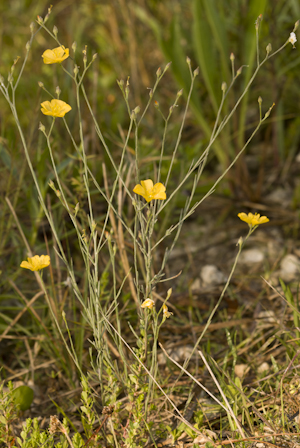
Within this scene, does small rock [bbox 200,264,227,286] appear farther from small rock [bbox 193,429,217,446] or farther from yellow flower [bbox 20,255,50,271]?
yellow flower [bbox 20,255,50,271]

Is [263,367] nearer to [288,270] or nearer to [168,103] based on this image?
[288,270]

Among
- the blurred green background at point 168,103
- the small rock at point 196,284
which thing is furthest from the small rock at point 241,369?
the blurred green background at point 168,103

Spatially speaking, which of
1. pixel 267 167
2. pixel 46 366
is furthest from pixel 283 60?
pixel 46 366

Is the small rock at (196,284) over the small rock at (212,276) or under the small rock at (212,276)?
under

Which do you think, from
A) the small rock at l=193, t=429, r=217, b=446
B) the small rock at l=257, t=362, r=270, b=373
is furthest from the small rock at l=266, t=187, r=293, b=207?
the small rock at l=193, t=429, r=217, b=446

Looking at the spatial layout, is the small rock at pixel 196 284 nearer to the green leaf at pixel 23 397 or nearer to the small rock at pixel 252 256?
the small rock at pixel 252 256

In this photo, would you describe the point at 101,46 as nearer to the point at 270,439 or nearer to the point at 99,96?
the point at 99,96

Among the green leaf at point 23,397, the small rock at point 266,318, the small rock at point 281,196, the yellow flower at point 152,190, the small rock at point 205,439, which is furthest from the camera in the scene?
the small rock at point 281,196
